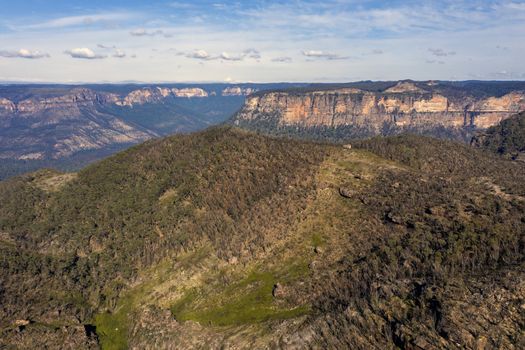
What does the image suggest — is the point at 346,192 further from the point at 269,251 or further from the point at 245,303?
the point at 245,303

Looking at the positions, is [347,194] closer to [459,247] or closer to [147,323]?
[459,247]

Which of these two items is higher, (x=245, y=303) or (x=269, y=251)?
(x=269, y=251)

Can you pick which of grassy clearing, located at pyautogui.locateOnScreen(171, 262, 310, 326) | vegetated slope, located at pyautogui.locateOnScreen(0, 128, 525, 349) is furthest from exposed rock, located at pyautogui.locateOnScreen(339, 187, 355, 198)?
grassy clearing, located at pyautogui.locateOnScreen(171, 262, 310, 326)

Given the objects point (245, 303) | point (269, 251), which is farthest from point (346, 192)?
point (245, 303)

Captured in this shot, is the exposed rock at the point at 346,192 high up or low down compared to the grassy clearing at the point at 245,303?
up

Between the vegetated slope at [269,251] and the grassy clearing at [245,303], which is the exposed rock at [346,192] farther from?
the grassy clearing at [245,303]

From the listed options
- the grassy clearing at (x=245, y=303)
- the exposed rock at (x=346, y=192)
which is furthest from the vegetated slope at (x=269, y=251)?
the exposed rock at (x=346, y=192)

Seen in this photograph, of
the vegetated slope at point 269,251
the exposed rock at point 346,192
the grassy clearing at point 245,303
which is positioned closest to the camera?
the vegetated slope at point 269,251

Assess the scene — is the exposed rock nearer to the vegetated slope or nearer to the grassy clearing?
the vegetated slope

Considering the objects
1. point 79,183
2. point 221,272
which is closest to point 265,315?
point 221,272
